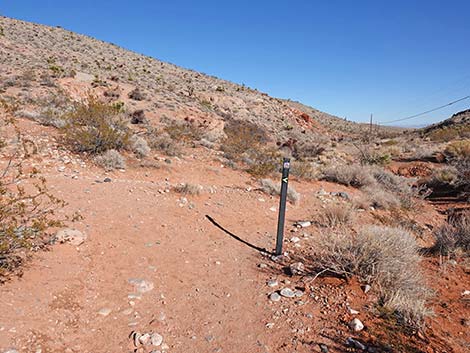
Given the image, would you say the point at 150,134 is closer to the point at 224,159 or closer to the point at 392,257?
the point at 224,159

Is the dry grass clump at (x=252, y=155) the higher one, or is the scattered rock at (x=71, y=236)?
the dry grass clump at (x=252, y=155)

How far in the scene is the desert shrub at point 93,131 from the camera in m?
8.01

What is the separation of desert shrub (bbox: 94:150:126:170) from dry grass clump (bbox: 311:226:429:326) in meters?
5.52

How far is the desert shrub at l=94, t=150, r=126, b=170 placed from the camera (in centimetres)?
738

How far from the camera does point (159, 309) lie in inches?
118

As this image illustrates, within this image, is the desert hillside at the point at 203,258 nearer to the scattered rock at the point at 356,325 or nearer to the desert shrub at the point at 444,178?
the scattered rock at the point at 356,325

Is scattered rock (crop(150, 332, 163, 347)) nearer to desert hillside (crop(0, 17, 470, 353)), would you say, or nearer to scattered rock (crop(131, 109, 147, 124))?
desert hillside (crop(0, 17, 470, 353))

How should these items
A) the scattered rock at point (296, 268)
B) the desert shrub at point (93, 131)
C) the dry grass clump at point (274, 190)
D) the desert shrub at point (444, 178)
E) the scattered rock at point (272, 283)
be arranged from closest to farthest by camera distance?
1. the scattered rock at point (272, 283)
2. the scattered rock at point (296, 268)
3. the dry grass clump at point (274, 190)
4. the desert shrub at point (93, 131)
5. the desert shrub at point (444, 178)

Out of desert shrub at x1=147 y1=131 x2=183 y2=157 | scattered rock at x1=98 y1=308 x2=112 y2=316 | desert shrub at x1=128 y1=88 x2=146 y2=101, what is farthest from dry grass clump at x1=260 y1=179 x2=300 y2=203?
desert shrub at x1=128 y1=88 x2=146 y2=101

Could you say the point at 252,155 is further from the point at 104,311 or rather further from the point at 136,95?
the point at 136,95

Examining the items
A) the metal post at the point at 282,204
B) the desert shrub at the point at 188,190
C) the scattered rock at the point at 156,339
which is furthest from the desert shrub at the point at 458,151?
the scattered rock at the point at 156,339

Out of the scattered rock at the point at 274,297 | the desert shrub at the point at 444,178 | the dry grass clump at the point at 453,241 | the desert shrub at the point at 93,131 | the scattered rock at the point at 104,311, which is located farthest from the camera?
the desert shrub at the point at 444,178

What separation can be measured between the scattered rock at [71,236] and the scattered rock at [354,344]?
3.29m

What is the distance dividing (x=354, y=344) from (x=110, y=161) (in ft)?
22.1
